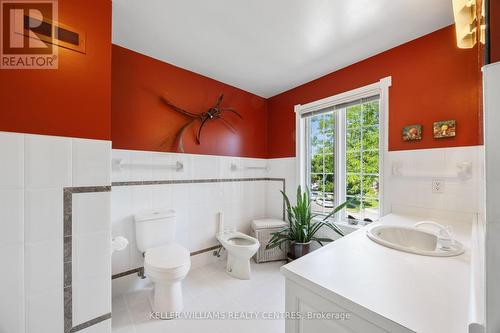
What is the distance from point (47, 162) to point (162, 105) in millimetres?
1252

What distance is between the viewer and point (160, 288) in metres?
1.65

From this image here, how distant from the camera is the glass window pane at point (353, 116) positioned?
2.29 meters

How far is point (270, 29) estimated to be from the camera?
1693 mm

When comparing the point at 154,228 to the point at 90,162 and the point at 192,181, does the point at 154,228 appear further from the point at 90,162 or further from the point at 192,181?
the point at 90,162

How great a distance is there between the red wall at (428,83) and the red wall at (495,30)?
136cm

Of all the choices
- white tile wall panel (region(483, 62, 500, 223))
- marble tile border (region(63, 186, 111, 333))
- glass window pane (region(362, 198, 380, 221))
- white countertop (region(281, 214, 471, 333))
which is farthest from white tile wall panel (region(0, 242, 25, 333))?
glass window pane (region(362, 198, 380, 221))

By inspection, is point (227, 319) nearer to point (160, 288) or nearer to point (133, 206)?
point (160, 288)

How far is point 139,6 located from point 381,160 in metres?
2.41

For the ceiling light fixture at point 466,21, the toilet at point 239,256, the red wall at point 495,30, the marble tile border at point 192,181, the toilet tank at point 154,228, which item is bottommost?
the toilet at point 239,256

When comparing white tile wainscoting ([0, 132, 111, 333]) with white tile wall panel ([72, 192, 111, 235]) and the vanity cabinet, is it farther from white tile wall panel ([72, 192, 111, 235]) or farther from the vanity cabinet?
the vanity cabinet

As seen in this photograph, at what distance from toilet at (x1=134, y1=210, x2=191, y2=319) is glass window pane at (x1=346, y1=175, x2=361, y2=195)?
1.87 m

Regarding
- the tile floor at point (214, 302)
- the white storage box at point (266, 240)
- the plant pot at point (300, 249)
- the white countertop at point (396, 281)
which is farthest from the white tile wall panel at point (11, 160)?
the plant pot at point (300, 249)

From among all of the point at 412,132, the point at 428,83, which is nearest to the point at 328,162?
the point at 412,132

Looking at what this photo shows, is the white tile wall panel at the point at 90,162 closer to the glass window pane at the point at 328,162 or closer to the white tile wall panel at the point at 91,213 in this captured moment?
the white tile wall panel at the point at 91,213
